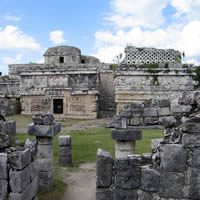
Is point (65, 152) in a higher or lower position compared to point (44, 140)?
lower

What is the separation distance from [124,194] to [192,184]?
3.83 feet

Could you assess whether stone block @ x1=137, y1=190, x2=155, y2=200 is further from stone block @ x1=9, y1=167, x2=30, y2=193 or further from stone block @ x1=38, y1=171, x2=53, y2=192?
stone block @ x1=38, y1=171, x2=53, y2=192

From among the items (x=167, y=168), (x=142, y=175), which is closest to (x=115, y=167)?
(x=142, y=175)

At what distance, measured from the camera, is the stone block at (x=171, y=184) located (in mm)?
3643

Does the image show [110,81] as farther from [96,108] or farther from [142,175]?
[142,175]

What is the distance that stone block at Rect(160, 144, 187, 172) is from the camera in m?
3.60

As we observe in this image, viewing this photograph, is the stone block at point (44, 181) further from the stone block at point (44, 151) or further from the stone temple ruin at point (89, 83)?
the stone temple ruin at point (89, 83)

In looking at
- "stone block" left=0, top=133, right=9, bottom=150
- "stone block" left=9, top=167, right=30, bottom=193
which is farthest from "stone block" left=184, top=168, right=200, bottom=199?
"stone block" left=0, top=133, right=9, bottom=150

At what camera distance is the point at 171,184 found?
144 inches

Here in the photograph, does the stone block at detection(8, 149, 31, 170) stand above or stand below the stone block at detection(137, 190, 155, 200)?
above

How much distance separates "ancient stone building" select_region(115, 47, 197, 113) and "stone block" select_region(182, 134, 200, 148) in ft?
41.3

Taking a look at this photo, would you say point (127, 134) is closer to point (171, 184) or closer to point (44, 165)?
point (44, 165)

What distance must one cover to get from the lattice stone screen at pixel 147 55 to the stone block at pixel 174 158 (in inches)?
545

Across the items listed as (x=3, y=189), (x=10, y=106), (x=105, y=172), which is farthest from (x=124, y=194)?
(x=10, y=106)
